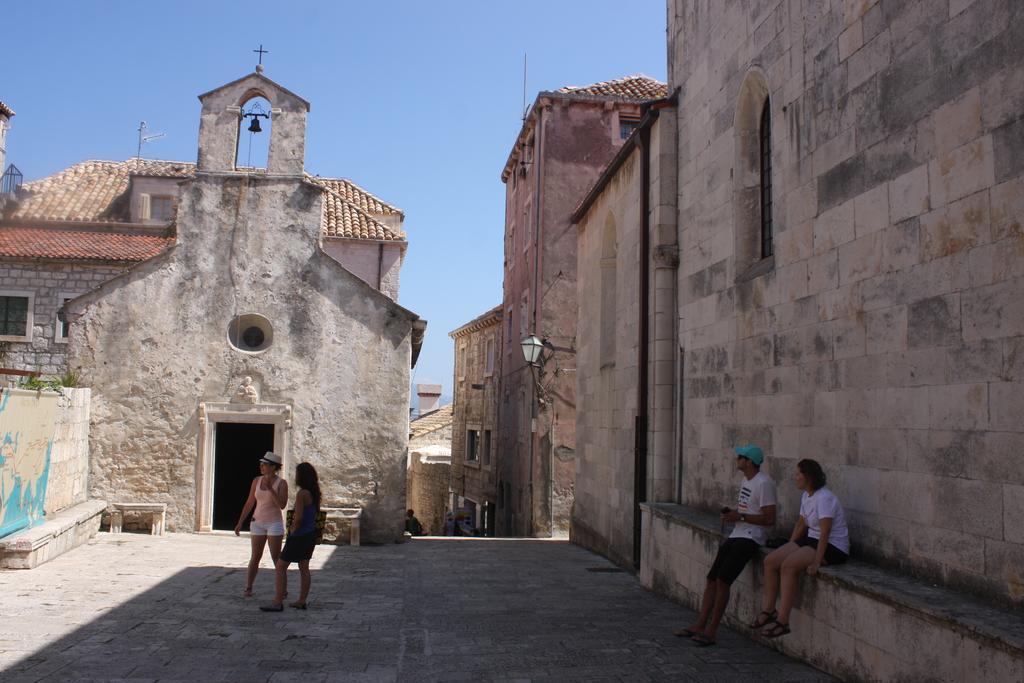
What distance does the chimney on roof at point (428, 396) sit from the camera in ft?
143

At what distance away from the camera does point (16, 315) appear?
77.3 feet

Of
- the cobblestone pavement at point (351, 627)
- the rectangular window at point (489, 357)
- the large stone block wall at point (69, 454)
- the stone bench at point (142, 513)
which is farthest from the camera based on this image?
the rectangular window at point (489, 357)

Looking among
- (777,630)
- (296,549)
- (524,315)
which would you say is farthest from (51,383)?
(524,315)

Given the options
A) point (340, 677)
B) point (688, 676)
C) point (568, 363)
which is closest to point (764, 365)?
point (688, 676)

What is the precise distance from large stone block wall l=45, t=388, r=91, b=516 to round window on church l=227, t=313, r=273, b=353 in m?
2.47

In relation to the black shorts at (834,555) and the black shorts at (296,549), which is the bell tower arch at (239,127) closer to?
the black shorts at (296,549)

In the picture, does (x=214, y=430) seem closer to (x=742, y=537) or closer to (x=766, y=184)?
(x=766, y=184)

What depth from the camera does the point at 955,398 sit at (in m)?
5.31

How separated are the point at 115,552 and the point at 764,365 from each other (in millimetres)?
9246

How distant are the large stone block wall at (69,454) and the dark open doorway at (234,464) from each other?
12.0 ft

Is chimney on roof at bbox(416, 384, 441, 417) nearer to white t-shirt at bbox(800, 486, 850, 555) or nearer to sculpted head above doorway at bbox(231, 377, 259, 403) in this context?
sculpted head above doorway at bbox(231, 377, 259, 403)

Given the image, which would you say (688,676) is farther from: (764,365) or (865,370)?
(764,365)

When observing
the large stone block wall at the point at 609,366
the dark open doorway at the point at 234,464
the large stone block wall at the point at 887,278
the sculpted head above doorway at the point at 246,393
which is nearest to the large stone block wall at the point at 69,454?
the sculpted head above doorway at the point at 246,393

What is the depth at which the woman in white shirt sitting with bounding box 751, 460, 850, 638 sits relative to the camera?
247 inches
